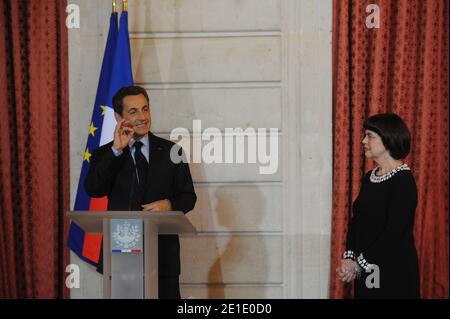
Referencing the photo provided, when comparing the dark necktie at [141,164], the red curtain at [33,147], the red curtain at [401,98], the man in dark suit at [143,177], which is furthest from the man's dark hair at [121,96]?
the red curtain at [401,98]

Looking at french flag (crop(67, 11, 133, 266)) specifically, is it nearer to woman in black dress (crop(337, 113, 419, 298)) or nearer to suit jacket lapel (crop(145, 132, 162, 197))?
suit jacket lapel (crop(145, 132, 162, 197))

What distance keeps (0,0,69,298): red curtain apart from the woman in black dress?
217 cm

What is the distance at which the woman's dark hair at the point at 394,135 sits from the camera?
378 centimetres

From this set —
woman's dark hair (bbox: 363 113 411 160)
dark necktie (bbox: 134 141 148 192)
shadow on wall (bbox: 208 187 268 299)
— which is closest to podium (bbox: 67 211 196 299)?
dark necktie (bbox: 134 141 148 192)

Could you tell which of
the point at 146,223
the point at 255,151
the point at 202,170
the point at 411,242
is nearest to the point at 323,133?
the point at 255,151

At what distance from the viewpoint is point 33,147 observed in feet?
16.6

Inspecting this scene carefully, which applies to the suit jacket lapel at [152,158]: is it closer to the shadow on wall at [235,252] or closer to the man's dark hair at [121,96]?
the man's dark hair at [121,96]

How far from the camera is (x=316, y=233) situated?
4.93 metres

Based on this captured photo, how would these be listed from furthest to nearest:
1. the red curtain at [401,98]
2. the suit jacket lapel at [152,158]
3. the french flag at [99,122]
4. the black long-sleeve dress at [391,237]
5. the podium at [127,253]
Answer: the red curtain at [401,98], the french flag at [99,122], the suit jacket lapel at [152,158], the black long-sleeve dress at [391,237], the podium at [127,253]

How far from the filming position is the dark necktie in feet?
12.9

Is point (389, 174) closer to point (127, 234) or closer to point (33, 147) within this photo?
point (127, 234)

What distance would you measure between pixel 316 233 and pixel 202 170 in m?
0.87

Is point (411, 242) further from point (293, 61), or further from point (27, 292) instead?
point (27, 292)

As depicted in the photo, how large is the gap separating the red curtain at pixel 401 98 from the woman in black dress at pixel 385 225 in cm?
106
